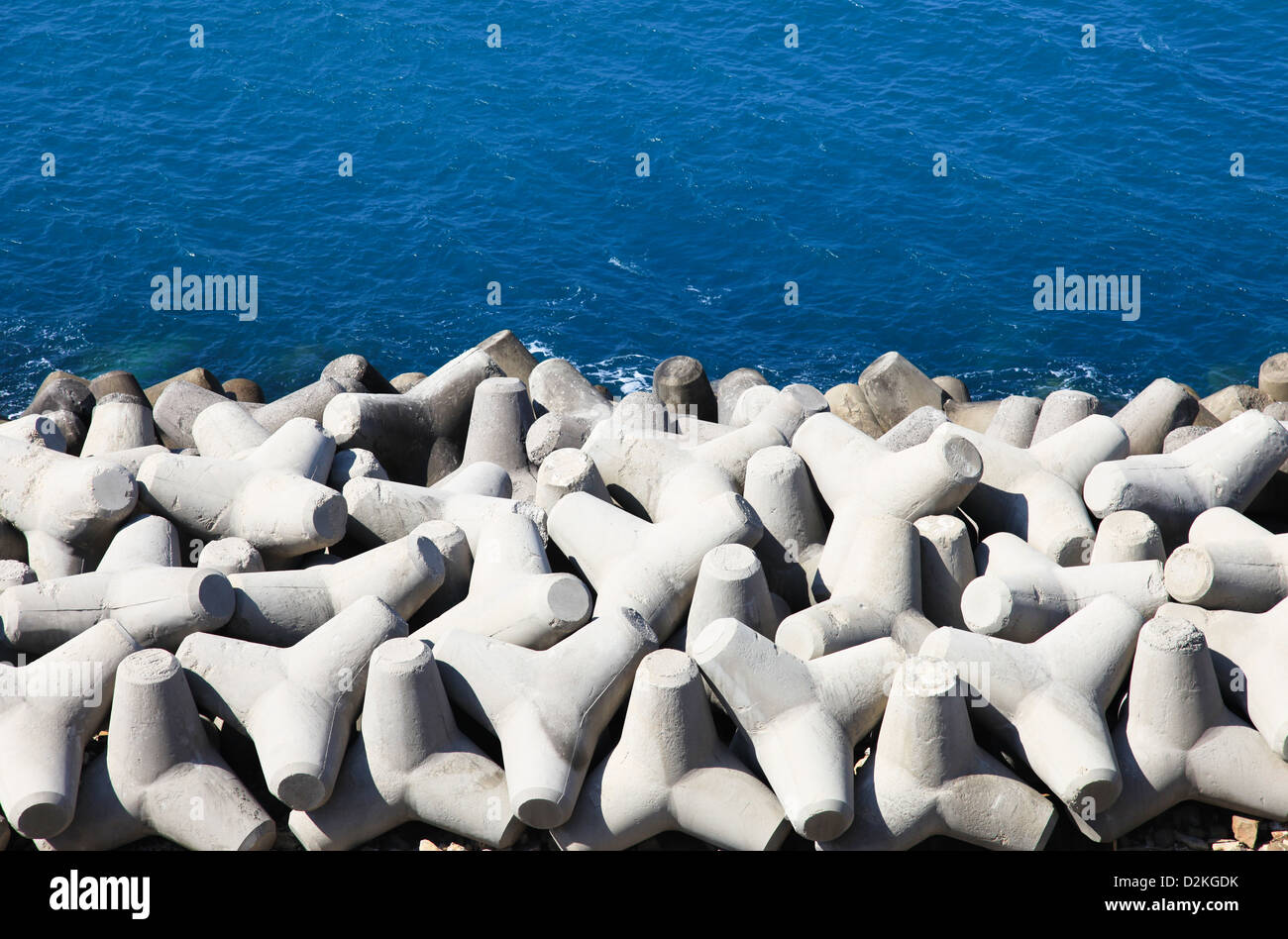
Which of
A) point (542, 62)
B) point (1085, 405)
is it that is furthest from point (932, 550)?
point (542, 62)

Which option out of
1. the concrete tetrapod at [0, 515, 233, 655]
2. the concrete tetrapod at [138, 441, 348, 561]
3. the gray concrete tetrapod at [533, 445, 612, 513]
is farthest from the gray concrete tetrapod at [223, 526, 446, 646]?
the gray concrete tetrapod at [533, 445, 612, 513]

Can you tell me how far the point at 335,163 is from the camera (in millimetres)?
25234

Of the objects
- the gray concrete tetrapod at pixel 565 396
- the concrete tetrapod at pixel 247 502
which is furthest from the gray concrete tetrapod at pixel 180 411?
the gray concrete tetrapod at pixel 565 396

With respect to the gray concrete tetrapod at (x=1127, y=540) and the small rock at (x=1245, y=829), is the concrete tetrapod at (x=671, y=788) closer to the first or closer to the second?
the small rock at (x=1245, y=829)

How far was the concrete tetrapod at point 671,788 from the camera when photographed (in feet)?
22.8

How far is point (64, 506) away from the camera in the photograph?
28.7 ft

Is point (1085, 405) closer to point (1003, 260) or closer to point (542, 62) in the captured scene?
point (1003, 260)

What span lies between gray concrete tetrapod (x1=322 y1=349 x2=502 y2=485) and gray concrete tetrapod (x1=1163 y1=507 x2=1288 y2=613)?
19.4 feet

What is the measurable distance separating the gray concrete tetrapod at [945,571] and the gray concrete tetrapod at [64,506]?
542cm

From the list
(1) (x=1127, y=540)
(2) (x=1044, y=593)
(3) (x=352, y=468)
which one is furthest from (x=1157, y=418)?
(3) (x=352, y=468)

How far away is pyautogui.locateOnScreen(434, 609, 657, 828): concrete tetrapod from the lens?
275 inches

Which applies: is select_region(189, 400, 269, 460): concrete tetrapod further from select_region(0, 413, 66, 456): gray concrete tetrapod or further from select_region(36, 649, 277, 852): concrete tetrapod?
select_region(36, 649, 277, 852): concrete tetrapod

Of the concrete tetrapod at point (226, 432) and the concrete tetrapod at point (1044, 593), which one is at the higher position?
the concrete tetrapod at point (1044, 593)
